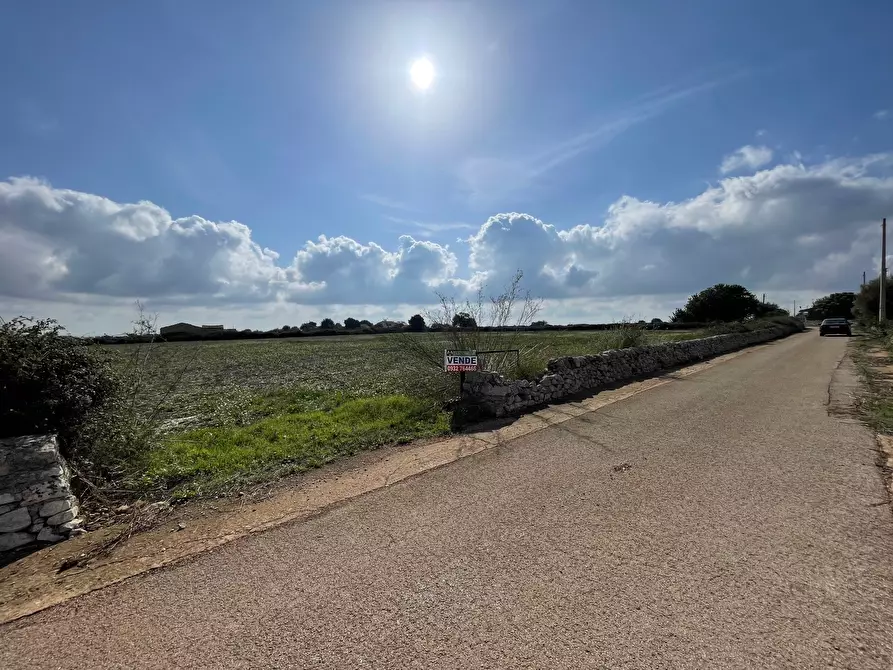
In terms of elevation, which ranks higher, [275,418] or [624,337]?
[624,337]

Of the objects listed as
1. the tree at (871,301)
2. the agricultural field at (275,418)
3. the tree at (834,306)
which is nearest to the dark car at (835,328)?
the tree at (871,301)

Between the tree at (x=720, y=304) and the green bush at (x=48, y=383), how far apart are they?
45487mm

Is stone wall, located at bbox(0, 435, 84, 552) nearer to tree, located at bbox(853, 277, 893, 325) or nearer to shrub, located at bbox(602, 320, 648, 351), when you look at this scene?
shrub, located at bbox(602, 320, 648, 351)

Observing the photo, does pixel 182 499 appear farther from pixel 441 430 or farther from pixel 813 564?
pixel 813 564

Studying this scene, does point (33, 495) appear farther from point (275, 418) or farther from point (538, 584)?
point (275, 418)

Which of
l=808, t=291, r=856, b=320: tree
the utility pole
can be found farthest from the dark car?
l=808, t=291, r=856, b=320: tree

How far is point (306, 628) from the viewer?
245cm

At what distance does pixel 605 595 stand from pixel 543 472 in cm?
212

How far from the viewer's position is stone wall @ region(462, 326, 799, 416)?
7704mm

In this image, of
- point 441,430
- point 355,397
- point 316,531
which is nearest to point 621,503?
point 316,531

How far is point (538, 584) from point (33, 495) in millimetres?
4018

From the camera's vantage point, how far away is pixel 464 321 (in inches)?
374

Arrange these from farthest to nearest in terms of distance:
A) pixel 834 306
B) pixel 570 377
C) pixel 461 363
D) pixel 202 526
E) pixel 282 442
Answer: pixel 834 306 → pixel 570 377 → pixel 461 363 → pixel 282 442 → pixel 202 526

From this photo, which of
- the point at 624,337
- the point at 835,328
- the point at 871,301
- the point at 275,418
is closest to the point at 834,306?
the point at 871,301
